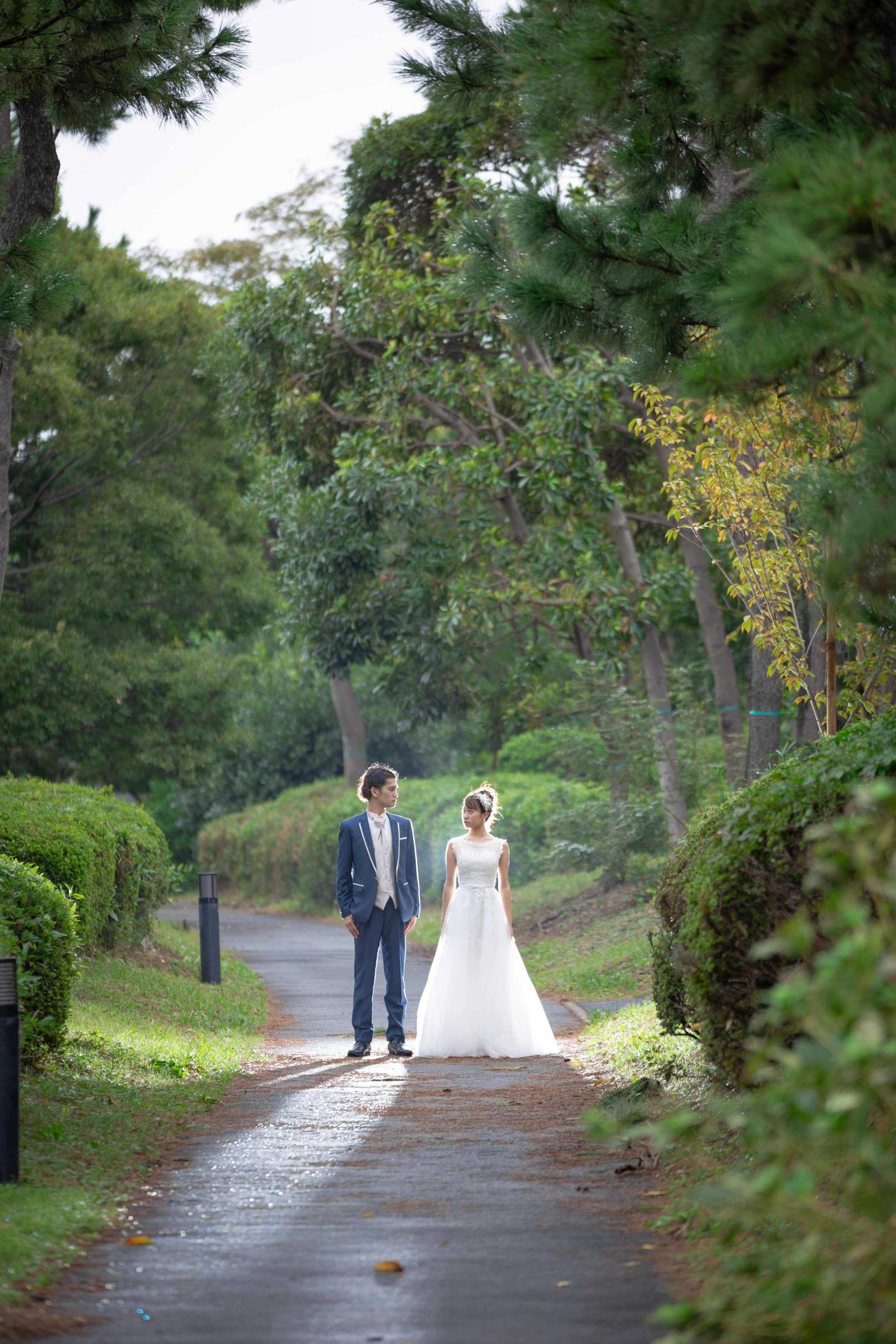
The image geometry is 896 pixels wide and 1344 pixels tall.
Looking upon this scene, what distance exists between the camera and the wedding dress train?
33.7 ft

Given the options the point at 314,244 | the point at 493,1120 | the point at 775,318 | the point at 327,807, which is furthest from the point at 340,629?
the point at 775,318

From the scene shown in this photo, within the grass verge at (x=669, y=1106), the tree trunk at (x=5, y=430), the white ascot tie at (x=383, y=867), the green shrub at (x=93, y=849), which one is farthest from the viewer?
the green shrub at (x=93, y=849)

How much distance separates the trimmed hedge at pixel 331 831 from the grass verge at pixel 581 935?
2.10ft

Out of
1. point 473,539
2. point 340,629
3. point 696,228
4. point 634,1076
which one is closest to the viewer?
point 696,228

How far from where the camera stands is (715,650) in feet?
55.8

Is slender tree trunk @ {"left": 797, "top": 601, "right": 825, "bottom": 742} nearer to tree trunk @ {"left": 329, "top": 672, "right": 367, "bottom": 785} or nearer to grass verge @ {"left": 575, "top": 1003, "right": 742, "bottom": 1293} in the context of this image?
grass verge @ {"left": 575, "top": 1003, "right": 742, "bottom": 1293}

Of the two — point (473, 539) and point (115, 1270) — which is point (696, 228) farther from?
point (473, 539)

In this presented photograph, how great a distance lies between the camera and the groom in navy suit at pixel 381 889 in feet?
34.0

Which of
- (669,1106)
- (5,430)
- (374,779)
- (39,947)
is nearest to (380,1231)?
(669,1106)

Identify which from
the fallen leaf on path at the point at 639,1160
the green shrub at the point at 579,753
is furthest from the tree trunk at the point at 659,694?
the fallen leaf on path at the point at 639,1160

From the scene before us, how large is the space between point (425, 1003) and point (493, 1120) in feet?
10.6

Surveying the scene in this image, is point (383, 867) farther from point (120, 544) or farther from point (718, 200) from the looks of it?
point (120, 544)

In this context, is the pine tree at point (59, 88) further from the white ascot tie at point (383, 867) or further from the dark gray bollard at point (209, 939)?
the dark gray bollard at point (209, 939)

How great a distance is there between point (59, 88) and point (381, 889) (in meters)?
5.72
